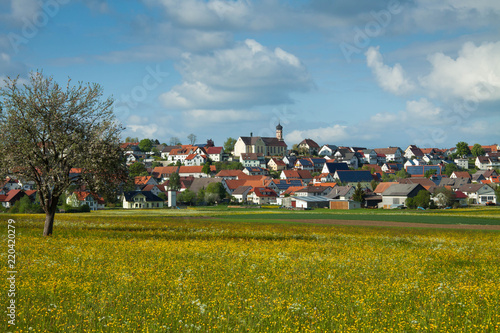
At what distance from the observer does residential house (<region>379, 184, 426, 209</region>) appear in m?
128

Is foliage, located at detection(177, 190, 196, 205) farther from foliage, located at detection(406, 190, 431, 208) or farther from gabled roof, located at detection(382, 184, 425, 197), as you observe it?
foliage, located at detection(406, 190, 431, 208)

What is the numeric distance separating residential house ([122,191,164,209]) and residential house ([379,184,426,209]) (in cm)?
6275

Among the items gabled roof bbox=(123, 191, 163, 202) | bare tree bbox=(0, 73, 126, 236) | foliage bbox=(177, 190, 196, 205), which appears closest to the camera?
bare tree bbox=(0, 73, 126, 236)

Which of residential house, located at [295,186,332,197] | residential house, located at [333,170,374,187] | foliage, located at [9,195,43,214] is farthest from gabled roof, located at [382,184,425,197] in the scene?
foliage, located at [9,195,43,214]

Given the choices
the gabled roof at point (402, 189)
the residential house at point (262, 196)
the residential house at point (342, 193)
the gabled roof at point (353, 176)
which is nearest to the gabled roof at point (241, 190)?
the residential house at point (262, 196)

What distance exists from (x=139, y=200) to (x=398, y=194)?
7065 cm

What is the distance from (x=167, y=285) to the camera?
51.9ft

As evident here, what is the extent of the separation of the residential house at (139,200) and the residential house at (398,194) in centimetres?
6275

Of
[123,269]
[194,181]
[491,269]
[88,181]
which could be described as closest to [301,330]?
[123,269]

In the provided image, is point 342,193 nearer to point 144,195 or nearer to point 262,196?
point 262,196

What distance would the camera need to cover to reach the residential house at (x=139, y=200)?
138 metres

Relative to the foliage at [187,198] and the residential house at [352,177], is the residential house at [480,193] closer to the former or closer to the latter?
the residential house at [352,177]

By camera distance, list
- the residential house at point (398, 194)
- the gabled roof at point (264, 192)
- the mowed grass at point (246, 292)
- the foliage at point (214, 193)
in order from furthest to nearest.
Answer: the gabled roof at point (264, 192) → the foliage at point (214, 193) → the residential house at point (398, 194) → the mowed grass at point (246, 292)

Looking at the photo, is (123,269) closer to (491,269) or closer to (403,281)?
(403,281)
